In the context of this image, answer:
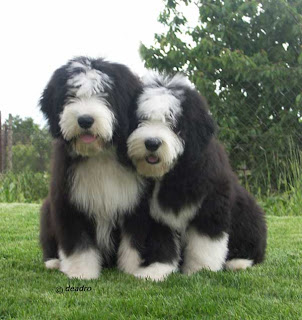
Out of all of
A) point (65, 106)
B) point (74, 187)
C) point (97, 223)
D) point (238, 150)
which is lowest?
point (238, 150)

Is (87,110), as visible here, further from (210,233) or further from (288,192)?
(288,192)

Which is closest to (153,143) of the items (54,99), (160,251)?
(54,99)

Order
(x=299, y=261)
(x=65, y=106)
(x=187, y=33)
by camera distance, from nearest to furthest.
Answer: (x=65, y=106) → (x=299, y=261) → (x=187, y=33)

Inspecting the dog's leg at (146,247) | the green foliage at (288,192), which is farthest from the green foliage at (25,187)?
the dog's leg at (146,247)

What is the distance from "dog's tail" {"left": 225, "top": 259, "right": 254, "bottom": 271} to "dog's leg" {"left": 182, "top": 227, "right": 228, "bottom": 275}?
0.19 meters

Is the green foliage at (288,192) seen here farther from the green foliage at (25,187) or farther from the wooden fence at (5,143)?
the wooden fence at (5,143)

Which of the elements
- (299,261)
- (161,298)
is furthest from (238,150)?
(161,298)

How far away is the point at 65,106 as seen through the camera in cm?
313

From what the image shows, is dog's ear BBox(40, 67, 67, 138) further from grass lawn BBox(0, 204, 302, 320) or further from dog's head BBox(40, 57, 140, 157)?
grass lawn BBox(0, 204, 302, 320)

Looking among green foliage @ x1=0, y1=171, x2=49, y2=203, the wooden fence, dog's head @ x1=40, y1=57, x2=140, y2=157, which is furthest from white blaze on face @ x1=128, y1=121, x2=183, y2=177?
the wooden fence

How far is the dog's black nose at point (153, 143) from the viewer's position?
3.10 meters

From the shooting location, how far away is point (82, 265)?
3396 mm

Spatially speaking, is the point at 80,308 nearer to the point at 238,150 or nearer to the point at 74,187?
the point at 74,187

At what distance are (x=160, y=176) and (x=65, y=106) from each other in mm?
740
